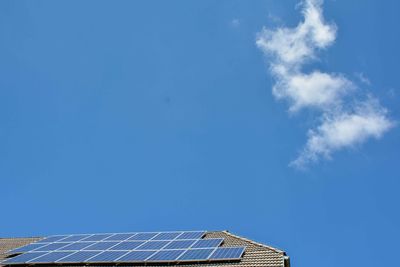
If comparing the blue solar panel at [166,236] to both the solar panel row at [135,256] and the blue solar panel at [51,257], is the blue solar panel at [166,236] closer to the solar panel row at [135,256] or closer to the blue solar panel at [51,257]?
the solar panel row at [135,256]

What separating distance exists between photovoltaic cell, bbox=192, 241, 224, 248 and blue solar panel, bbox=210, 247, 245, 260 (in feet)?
2.64

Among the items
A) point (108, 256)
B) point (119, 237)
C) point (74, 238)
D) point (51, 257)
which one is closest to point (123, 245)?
point (108, 256)

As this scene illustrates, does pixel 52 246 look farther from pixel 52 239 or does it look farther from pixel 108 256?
pixel 108 256

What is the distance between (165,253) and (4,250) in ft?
31.5

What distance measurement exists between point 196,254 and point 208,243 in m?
2.07

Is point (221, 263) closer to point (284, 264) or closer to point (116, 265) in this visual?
point (284, 264)

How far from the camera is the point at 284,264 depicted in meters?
16.2

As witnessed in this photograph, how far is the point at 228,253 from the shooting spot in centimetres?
1725

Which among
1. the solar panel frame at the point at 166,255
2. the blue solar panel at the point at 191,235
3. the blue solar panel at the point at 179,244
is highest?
the blue solar panel at the point at 191,235

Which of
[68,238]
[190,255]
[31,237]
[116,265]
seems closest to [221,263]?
[190,255]

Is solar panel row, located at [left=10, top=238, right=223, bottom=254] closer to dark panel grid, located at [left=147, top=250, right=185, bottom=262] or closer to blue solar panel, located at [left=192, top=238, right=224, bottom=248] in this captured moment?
blue solar panel, located at [left=192, top=238, right=224, bottom=248]

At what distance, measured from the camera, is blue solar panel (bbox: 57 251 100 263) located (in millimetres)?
17653

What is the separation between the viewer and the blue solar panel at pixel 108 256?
17.5m

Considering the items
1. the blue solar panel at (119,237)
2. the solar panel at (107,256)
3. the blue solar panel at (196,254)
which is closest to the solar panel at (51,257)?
the solar panel at (107,256)
